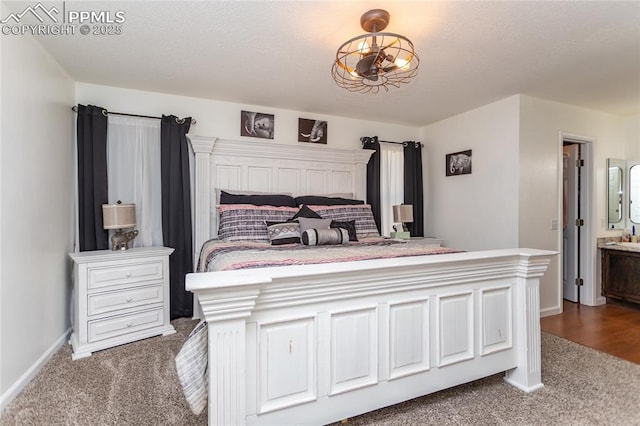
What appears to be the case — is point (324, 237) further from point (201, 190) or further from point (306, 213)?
point (201, 190)

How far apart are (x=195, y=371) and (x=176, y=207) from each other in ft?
7.26

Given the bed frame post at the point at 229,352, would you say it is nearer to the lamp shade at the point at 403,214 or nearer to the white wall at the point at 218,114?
the white wall at the point at 218,114

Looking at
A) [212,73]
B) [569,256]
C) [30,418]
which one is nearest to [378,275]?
[30,418]

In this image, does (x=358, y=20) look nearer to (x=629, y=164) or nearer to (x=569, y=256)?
(x=569, y=256)

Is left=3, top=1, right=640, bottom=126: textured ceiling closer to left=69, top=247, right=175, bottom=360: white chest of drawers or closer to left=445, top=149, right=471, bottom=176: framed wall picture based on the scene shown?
left=445, top=149, right=471, bottom=176: framed wall picture

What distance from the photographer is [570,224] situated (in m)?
4.05

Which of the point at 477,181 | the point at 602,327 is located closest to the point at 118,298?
the point at 477,181

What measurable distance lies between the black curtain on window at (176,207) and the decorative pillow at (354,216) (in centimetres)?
129

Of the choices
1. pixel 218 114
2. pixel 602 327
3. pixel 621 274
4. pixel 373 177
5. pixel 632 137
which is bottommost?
pixel 602 327

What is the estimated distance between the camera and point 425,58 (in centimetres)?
246

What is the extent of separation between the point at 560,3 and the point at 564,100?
6.64 ft

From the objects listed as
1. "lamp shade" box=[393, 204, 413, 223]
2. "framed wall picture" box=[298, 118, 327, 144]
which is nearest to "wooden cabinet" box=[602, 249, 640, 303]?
"lamp shade" box=[393, 204, 413, 223]

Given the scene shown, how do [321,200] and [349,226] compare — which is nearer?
[349,226]

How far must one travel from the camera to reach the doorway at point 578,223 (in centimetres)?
383
